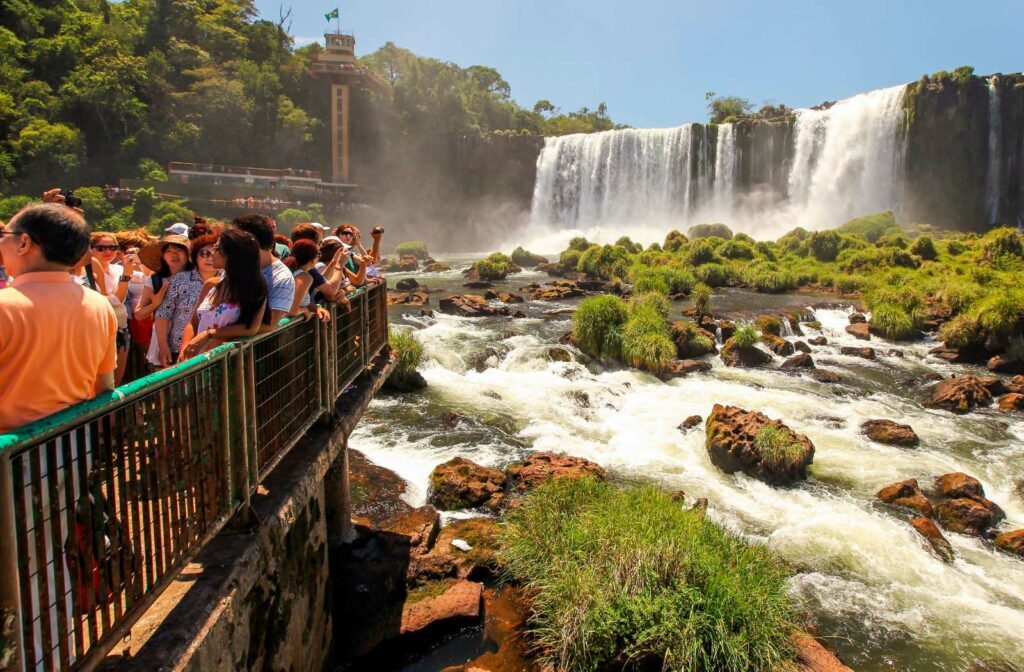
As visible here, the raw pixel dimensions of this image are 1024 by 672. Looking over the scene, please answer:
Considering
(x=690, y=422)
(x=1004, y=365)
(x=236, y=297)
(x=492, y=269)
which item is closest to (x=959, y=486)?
(x=690, y=422)

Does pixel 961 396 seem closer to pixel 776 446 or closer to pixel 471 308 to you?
pixel 776 446

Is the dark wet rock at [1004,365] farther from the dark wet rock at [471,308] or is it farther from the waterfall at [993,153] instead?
the waterfall at [993,153]


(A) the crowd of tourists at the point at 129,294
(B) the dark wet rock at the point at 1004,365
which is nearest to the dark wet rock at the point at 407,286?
(A) the crowd of tourists at the point at 129,294

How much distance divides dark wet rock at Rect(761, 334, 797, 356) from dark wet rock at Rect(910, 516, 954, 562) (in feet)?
28.7

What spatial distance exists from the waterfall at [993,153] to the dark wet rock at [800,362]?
124 feet

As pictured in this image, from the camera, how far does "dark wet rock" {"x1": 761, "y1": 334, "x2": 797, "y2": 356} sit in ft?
54.9

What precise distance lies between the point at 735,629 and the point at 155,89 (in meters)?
66.4

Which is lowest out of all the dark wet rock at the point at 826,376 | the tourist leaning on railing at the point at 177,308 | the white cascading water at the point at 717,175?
the dark wet rock at the point at 826,376

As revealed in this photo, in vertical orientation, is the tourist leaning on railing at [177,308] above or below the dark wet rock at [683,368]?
above

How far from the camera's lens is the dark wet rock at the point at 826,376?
1452 centimetres

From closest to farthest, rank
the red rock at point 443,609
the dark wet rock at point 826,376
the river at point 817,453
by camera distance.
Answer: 1. the red rock at point 443,609
2. the river at point 817,453
3. the dark wet rock at point 826,376

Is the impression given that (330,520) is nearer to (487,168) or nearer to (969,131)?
(969,131)

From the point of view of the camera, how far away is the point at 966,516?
8.37 m

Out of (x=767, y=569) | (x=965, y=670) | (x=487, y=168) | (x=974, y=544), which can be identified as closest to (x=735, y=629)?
(x=767, y=569)
